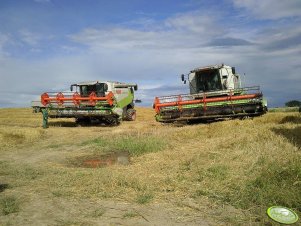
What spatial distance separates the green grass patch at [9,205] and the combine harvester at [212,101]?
1290 centimetres

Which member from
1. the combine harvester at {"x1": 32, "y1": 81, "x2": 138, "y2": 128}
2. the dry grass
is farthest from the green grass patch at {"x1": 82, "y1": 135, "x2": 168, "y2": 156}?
the combine harvester at {"x1": 32, "y1": 81, "x2": 138, "y2": 128}

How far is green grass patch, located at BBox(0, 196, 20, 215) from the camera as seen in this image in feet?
18.8

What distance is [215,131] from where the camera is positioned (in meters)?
13.2

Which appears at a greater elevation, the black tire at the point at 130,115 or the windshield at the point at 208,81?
the windshield at the point at 208,81

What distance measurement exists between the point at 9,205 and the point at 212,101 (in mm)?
13557

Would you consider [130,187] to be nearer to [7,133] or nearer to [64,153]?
[64,153]

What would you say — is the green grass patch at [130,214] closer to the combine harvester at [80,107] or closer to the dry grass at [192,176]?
the dry grass at [192,176]

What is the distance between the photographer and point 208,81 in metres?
20.5

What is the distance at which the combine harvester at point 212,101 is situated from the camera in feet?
58.3

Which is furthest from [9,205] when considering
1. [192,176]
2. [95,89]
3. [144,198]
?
[95,89]

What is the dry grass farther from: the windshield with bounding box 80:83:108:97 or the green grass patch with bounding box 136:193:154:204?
the windshield with bounding box 80:83:108:97

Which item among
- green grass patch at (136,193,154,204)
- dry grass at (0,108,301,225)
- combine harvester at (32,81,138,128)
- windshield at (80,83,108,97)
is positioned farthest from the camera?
windshield at (80,83,108,97)

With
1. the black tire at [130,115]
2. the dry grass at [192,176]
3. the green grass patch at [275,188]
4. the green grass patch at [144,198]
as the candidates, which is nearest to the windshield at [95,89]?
the black tire at [130,115]

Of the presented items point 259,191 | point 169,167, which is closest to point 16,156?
point 169,167
